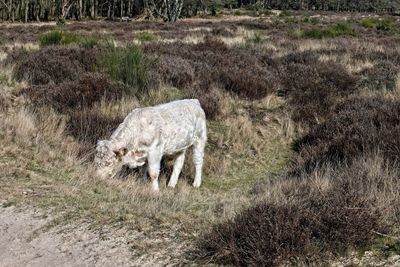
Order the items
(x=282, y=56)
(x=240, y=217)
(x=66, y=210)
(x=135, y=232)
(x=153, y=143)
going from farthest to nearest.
A: (x=282, y=56)
(x=153, y=143)
(x=66, y=210)
(x=135, y=232)
(x=240, y=217)

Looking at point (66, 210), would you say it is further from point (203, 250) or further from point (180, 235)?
point (203, 250)

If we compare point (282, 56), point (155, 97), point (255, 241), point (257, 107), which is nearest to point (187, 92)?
point (155, 97)

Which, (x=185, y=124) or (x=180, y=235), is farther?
(x=185, y=124)

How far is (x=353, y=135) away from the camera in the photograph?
9359 mm

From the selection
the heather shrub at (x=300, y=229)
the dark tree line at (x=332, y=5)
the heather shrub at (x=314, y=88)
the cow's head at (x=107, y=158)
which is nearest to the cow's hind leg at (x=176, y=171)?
the cow's head at (x=107, y=158)

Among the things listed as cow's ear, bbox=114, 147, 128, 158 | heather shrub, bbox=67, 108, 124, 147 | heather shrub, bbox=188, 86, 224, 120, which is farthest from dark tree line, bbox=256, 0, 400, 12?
cow's ear, bbox=114, 147, 128, 158

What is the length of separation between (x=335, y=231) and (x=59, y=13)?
67.5 metres

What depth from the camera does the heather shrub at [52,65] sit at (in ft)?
44.7

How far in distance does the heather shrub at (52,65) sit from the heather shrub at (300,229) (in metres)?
9.41

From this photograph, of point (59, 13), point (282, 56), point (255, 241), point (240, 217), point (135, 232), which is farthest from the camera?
point (59, 13)

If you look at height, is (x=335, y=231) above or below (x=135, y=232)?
above

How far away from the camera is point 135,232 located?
207 inches

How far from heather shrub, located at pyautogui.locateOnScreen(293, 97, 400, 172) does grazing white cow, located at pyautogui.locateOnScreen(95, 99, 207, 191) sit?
2.36 m

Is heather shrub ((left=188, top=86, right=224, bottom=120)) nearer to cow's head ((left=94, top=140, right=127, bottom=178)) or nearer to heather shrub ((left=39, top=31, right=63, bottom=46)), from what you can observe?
cow's head ((left=94, top=140, right=127, bottom=178))
